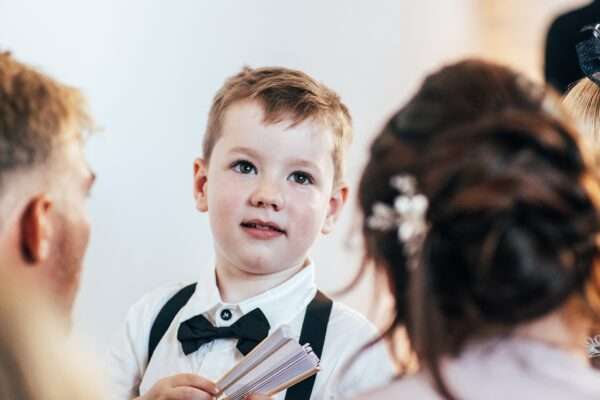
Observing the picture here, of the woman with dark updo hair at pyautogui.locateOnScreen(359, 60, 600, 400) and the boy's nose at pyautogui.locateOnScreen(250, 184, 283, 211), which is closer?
the woman with dark updo hair at pyautogui.locateOnScreen(359, 60, 600, 400)

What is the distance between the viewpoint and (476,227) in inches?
32.9

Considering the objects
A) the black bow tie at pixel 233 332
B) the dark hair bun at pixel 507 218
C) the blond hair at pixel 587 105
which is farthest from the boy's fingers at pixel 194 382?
the blond hair at pixel 587 105

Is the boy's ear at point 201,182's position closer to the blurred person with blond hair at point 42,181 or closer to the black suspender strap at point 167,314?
the black suspender strap at point 167,314

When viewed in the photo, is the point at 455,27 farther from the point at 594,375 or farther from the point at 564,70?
the point at 594,375

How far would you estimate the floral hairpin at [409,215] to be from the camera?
2.81 ft

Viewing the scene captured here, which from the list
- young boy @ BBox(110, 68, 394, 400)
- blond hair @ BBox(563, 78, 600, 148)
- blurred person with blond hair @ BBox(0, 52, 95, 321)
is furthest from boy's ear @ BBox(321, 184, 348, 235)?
blurred person with blond hair @ BBox(0, 52, 95, 321)

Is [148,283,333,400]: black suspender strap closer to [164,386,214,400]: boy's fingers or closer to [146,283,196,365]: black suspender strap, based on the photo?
[146,283,196,365]: black suspender strap

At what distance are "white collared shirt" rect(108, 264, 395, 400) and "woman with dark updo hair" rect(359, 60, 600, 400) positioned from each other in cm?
43

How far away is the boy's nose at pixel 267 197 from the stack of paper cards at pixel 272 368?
8.4 inches

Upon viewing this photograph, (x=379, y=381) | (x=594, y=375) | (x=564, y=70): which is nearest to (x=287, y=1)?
(x=564, y=70)

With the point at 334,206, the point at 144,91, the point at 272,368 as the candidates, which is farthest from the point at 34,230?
the point at 144,91

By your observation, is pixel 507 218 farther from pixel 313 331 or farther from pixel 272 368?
pixel 313 331

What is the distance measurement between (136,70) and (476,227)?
1.08 m

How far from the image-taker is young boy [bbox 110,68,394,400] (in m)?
1.34
